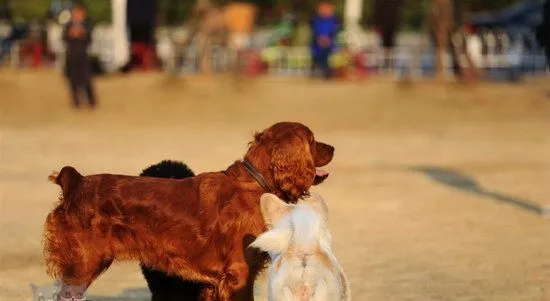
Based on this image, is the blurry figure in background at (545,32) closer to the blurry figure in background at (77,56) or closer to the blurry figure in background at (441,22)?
the blurry figure in background at (77,56)

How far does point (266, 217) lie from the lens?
6863 millimetres

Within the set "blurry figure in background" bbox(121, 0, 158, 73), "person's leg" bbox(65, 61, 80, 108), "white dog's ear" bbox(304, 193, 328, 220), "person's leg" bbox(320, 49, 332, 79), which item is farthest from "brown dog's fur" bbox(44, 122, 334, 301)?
"blurry figure in background" bbox(121, 0, 158, 73)

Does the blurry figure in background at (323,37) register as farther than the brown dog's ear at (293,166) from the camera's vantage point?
Yes

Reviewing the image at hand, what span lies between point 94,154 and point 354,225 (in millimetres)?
7370

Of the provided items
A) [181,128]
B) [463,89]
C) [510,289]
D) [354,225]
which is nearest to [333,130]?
[181,128]

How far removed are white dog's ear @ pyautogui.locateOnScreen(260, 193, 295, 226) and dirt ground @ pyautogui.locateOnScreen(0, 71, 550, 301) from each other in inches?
102

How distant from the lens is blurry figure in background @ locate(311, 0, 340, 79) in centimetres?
2911

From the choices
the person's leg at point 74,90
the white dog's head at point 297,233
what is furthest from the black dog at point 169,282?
the person's leg at point 74,90

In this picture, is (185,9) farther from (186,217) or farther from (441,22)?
(186,217)

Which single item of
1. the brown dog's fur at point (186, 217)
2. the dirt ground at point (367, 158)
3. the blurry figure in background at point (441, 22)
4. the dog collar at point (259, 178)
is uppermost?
the dog collar at point (259, 178)

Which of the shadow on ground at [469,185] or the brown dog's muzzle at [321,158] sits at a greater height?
the brown dog's muzzle at [321,158]

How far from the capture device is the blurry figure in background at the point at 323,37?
29.1 metres

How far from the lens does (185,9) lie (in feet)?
130

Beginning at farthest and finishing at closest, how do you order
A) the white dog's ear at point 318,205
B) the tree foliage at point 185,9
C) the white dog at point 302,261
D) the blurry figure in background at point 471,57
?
the tree foliage at point 185,9, the blurry figure in background at point 471,57, the white dog's ear at point 318,205, the white dog at point 302,261
